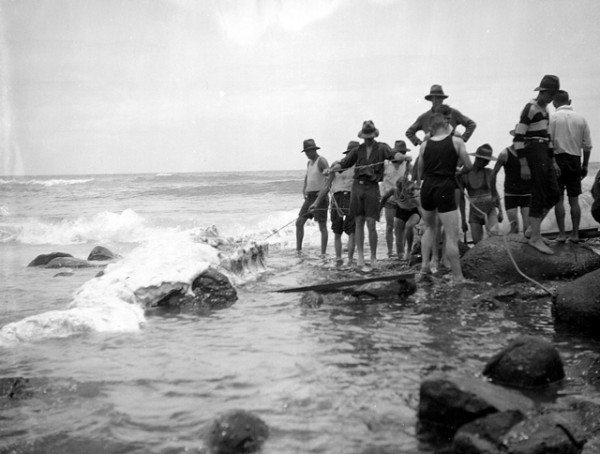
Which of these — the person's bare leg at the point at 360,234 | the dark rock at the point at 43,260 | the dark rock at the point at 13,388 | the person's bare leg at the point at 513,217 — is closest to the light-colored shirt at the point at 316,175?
the person's bare leg at the point at 360,234

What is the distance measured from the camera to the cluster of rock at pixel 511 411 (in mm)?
3041

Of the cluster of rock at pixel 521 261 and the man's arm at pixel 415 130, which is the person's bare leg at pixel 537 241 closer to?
the cluster of rock at pixel 521 261

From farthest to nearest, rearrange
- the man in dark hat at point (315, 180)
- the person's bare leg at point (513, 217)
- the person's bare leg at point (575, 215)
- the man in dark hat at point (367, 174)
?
the man in dark hat at point (315, 180) < the man in dark hat at point (367, 174) < the person's bare leg at point (513, 217) < the person's bare leg at point (575, 215)

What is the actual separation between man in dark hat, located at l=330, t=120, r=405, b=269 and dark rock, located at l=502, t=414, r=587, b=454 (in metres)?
6.25

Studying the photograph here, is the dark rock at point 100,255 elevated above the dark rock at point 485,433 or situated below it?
below

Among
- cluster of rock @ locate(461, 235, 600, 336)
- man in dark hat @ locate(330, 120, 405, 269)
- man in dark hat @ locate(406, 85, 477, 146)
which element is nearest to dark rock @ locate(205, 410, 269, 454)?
cluster of rock @ locate(461, 235, 600, 336)

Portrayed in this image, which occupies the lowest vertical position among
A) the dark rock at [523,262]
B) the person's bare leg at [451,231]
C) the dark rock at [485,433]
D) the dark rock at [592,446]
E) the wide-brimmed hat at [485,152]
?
the dark rock at [592,446]

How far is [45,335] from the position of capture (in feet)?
19.8

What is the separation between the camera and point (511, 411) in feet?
10.9

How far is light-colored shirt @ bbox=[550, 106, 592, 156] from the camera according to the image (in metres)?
7.75

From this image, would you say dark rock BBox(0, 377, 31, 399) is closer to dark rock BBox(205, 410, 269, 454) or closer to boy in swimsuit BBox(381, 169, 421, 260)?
dark rock BBox(205, 410, 269, 454)

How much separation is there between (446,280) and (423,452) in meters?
4.98

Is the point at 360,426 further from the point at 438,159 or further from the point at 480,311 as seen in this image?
the point at 438,159

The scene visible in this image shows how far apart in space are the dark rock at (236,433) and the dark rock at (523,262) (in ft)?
16.9
